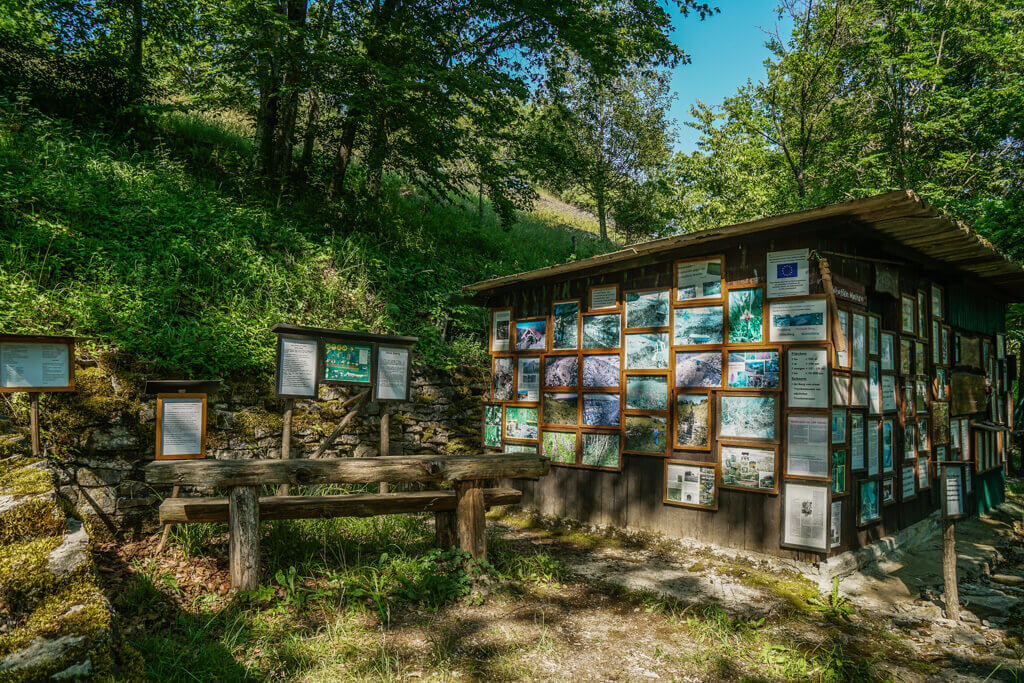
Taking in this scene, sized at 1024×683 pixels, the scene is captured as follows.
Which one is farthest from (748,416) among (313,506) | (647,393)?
(313,506)

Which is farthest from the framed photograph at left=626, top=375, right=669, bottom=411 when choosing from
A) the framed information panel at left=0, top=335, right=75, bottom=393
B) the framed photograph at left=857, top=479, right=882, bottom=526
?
the framed information panel at left=0, top=335, right=75, bottom=393

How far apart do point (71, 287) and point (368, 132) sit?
6.39m

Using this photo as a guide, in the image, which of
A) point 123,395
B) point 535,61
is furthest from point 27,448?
point 535,61

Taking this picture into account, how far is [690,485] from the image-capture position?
5500 millimetres

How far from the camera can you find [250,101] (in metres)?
10.8

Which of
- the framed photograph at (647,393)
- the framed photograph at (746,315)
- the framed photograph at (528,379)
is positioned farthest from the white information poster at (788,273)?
the framed photograph at (528,379)

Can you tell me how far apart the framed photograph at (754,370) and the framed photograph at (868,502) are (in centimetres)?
129

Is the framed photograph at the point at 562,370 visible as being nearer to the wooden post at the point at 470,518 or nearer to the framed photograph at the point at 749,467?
the framed photograph at the point at 749,467

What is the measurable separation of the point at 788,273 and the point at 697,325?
3.21 ft

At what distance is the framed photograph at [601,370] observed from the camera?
20.7 ft

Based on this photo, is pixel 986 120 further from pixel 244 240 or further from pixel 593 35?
pixel 244 240

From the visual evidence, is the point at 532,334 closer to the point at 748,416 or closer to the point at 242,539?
the point at 748,416

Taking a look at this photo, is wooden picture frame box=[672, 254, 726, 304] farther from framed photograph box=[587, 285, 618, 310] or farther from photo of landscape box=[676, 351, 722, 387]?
framed photograph box=[587, 285, 618, 310]

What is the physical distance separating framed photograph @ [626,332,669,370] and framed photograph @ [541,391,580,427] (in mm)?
903
